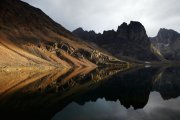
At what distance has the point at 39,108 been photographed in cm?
3312

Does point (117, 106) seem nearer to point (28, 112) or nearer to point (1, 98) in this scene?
point (28, 112)

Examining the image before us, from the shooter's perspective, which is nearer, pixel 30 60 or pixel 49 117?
pixel 49 117

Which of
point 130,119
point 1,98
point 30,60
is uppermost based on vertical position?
point 130,119

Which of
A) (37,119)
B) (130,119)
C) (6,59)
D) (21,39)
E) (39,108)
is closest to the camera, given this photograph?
(37,119)

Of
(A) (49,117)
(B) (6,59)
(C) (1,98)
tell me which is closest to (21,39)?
(B) (6,59)

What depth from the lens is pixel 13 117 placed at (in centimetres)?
2753

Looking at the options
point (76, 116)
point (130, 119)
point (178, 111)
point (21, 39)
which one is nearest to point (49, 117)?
point (76, 116)

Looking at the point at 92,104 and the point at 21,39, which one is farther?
the point at 21,39

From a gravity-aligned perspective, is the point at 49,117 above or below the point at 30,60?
above

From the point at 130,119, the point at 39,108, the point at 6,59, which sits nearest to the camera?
the point at 130,119

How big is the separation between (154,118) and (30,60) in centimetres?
11768

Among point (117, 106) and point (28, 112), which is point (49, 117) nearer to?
point (28, 112)

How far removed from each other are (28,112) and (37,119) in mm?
3506

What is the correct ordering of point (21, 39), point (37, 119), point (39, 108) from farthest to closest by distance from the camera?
point (21, 39), point (39, 108), point (37, 119)
